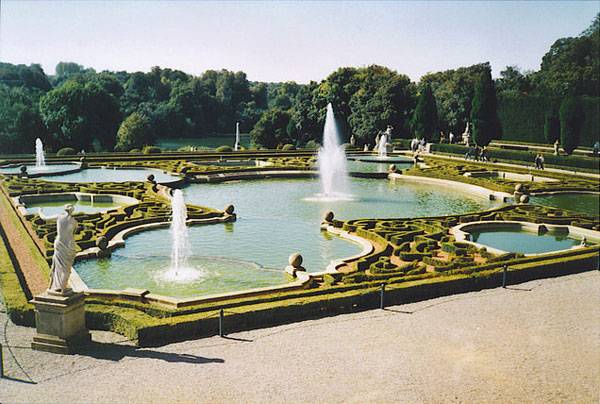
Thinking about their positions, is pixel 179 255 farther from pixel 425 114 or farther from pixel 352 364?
pixel 425 114

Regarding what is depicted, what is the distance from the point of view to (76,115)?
56000 millimetres

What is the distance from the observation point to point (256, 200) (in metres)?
27.8

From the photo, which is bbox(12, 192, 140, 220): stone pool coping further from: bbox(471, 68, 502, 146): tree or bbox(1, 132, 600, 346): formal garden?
bbox(471, 68, 502, 146): tree

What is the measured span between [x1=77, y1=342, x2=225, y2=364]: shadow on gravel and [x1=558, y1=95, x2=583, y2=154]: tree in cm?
3841

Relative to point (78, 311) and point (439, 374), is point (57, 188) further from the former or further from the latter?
point (439, 374)

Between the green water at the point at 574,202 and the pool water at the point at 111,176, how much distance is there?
18.9m

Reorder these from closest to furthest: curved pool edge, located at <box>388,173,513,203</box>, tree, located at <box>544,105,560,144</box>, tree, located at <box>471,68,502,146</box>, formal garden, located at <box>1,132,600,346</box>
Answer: formal garden, located at <box>1,132,600,346</box>
curved pool edge, located at <box>388,173,513,203</box>
tree, located at <box>471,68,502,146</box>
tree, located at <box>544,105,560,144</box>

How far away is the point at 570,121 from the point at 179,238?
108 ft

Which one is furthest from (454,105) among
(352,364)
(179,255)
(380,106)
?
(352,364)

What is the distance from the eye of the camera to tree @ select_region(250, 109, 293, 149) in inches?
2442

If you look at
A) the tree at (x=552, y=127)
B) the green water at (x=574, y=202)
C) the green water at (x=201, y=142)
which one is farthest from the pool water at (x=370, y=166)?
the green water at (x=201, y=142)

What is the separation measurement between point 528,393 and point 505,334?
7.80ft

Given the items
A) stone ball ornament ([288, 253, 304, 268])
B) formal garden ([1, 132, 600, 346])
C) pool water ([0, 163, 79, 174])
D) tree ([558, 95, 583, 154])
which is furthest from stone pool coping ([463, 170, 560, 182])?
pool water ([0, 163, 79, 174])

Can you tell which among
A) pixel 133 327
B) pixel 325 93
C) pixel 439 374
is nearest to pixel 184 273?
pixel 133 327
